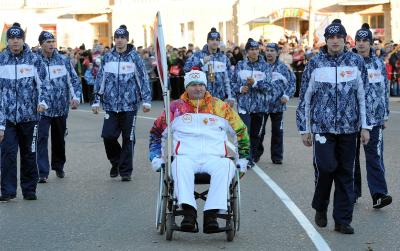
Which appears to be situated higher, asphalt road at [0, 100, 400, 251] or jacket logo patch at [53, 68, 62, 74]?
jacket logo patch at [53, 68, 62, 74]

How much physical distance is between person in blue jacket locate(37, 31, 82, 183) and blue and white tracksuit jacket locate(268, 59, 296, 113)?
297 centimetres

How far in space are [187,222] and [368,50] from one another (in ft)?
10.2

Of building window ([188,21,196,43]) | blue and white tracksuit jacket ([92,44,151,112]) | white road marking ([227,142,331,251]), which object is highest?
building window ([188,21,196,43])

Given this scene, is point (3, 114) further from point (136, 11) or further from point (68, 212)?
point (136, 11)

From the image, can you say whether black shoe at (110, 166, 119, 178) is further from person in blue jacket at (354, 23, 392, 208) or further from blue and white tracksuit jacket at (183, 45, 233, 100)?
person in blue jacket at (354, 23, 392, 208)

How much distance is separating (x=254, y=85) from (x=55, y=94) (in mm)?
2911

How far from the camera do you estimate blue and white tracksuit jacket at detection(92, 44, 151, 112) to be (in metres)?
14.4

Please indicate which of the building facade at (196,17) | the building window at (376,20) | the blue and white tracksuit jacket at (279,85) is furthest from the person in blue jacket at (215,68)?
the building window at (376,20)

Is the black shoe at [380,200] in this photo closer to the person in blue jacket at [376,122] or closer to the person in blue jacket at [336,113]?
the person in blue jacket at [376,122]

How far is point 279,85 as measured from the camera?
52.6 ft

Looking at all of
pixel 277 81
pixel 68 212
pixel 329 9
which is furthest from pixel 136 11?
pixel 68 212

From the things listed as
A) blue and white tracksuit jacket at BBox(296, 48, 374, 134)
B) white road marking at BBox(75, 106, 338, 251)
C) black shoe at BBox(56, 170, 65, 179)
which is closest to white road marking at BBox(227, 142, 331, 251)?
white road marking at BBox(75, 106, 338, 251)

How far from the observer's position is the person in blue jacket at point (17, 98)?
1240 cm

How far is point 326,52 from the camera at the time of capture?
1018 cm
